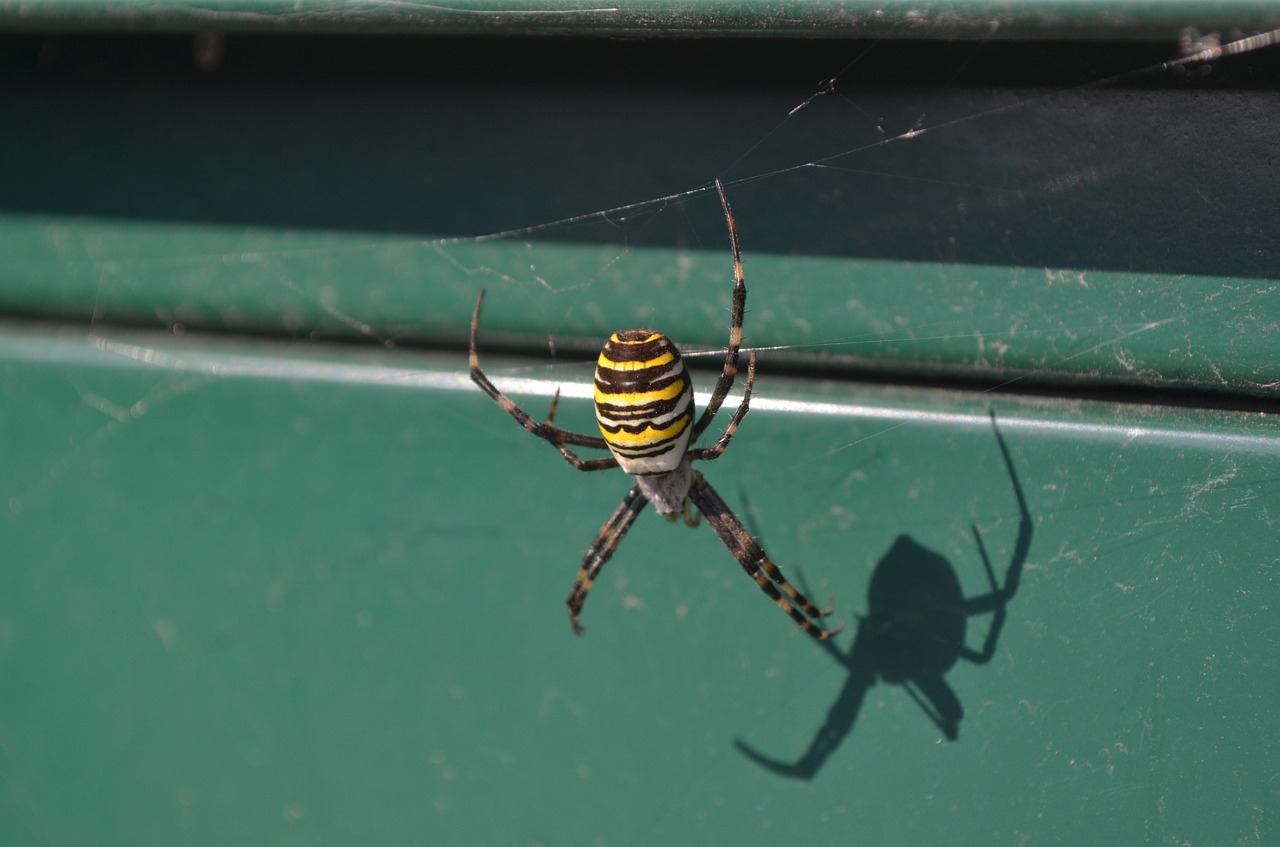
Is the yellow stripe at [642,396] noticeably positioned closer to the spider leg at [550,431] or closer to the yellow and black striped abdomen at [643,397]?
the yellow and black striped abdomen at [643,397]

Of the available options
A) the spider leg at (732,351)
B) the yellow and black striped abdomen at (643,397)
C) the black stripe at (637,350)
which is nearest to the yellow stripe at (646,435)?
the yellow and black striped abdomen at (643,397)

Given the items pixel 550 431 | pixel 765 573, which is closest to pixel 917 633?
pixel 765 573

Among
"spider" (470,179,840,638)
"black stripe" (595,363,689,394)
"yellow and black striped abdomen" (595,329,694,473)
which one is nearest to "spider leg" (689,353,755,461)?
"spider" (470,179,840,638)

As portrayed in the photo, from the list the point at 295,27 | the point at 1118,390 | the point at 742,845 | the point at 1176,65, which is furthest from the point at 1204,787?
the point at 295,27

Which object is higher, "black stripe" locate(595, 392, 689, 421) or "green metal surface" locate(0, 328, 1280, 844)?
"black stripe" locate(595, 392, 689, 421)

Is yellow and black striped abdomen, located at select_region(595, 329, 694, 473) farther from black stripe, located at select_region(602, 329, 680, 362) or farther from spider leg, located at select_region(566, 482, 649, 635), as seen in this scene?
spider leg, located at select_region(566, 482, 649, 635)

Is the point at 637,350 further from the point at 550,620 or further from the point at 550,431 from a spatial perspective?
the point at 550,620
